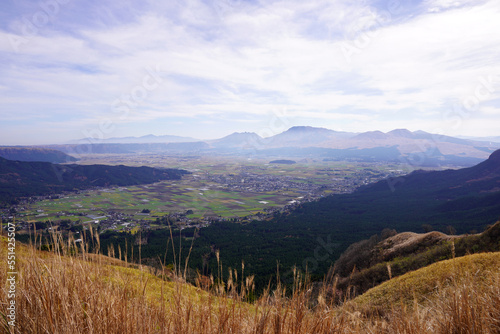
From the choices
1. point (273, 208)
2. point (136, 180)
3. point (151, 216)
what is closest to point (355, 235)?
point (273, 208)

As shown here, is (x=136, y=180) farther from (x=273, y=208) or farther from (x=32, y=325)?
(x=32, y=325)

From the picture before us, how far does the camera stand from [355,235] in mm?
52750

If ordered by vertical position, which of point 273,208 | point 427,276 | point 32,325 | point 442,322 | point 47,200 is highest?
point 32,325

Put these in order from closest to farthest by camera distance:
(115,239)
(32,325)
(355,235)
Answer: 1. (32,325)
2. (115,239)
3. (355,235)

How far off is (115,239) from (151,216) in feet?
82.4

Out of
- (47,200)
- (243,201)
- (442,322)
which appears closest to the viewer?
(442,322)

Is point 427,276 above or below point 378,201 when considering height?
above

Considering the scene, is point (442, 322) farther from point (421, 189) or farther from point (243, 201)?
point (421, 189)

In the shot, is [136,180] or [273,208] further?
[136,180]

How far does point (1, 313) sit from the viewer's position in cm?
240

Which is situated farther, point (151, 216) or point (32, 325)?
point (151, 216)

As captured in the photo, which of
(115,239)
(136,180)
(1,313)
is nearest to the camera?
(1,313)

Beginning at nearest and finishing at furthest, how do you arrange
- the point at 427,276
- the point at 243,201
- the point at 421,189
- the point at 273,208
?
the point at 427,276 → the point at 273,208 → the point at 243,201 → the point at 421,189

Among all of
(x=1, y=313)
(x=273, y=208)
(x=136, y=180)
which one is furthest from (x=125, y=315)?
(x=136, y=180)
